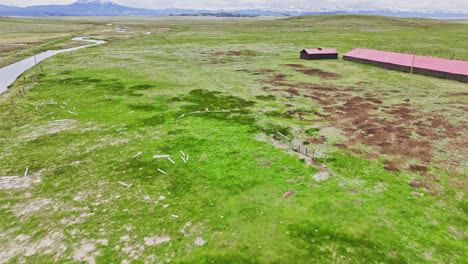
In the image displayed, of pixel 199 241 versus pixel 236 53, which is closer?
pixel 199 241

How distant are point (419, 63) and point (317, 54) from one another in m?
26.9

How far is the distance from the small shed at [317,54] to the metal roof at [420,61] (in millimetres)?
7053

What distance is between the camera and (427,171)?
2120 cm

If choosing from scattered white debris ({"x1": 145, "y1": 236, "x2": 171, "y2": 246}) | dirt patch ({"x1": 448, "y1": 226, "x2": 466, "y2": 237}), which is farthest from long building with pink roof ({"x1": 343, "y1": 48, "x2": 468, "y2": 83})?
scattered white debris ({"x1": 145, "y1": 236, "x2": 171, "y2": 246})

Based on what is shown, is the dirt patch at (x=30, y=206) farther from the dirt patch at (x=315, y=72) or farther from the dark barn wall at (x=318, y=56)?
the dark barn wall at (x=318, y=56)

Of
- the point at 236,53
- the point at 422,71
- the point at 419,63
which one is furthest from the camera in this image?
the point at 236,53

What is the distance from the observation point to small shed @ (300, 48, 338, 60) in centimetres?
7662

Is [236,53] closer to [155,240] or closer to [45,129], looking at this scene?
[45,129]

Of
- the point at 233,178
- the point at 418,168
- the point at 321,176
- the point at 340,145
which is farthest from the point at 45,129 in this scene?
the point at 418,168

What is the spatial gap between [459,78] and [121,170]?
6474 centimetres

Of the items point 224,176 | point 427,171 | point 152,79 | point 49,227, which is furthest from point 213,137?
point 152,79

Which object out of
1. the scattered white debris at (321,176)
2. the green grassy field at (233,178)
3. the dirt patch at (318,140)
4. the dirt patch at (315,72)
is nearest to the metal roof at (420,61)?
the dirt patch at (315,72)

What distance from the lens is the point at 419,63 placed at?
58156 millimetres

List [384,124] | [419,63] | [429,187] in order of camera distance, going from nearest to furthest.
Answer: [429,187] → [384,124] → [419,63]
